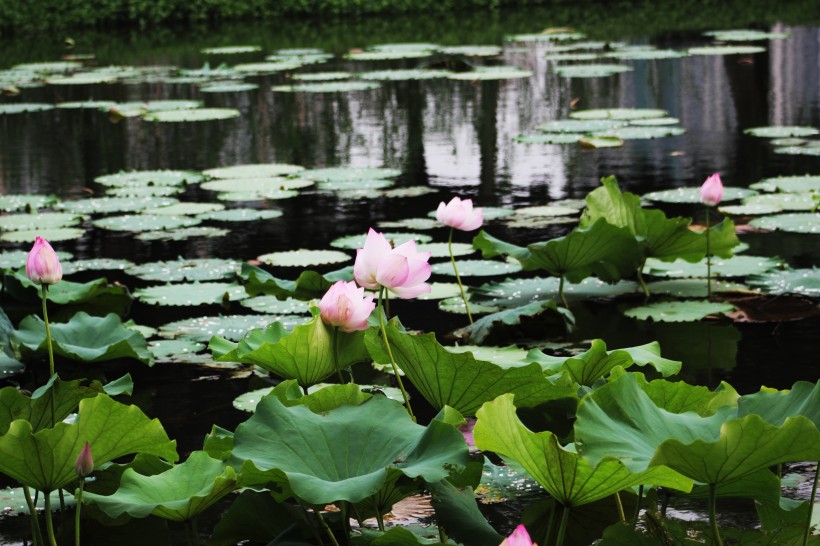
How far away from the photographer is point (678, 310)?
2639mm

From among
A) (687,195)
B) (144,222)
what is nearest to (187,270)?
(144,222)

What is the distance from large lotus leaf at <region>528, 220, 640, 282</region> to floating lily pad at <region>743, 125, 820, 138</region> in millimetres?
2545

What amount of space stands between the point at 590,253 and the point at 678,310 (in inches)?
10.3

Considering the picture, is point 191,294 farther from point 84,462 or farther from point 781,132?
point 781,132

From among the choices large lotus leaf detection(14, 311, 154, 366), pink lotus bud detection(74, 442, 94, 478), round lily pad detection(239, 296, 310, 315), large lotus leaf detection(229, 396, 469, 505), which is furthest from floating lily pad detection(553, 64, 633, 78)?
pink lotus bud detection(74, 442, 94, 478)

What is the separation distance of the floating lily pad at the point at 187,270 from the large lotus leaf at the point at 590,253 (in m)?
0.86

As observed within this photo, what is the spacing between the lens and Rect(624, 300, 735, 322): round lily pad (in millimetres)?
2587

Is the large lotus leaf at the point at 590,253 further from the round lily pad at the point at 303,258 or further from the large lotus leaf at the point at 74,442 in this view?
the large lotus leaf at the point at 74,442

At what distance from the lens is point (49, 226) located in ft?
12.2

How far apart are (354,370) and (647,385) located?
3.54 ft

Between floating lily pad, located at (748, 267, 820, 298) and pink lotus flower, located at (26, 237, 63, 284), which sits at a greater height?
pink lotus flower, located at (26, 237, 63, 284)

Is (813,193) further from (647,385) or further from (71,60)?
(71,60)

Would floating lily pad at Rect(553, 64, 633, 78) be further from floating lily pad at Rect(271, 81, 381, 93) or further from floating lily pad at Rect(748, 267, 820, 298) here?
floating lily pad at Rect(748, 267, 820, 298)

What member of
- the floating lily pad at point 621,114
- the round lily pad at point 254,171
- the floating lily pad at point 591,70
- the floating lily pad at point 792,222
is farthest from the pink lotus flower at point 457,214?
the floating lily pad at point 591,70
